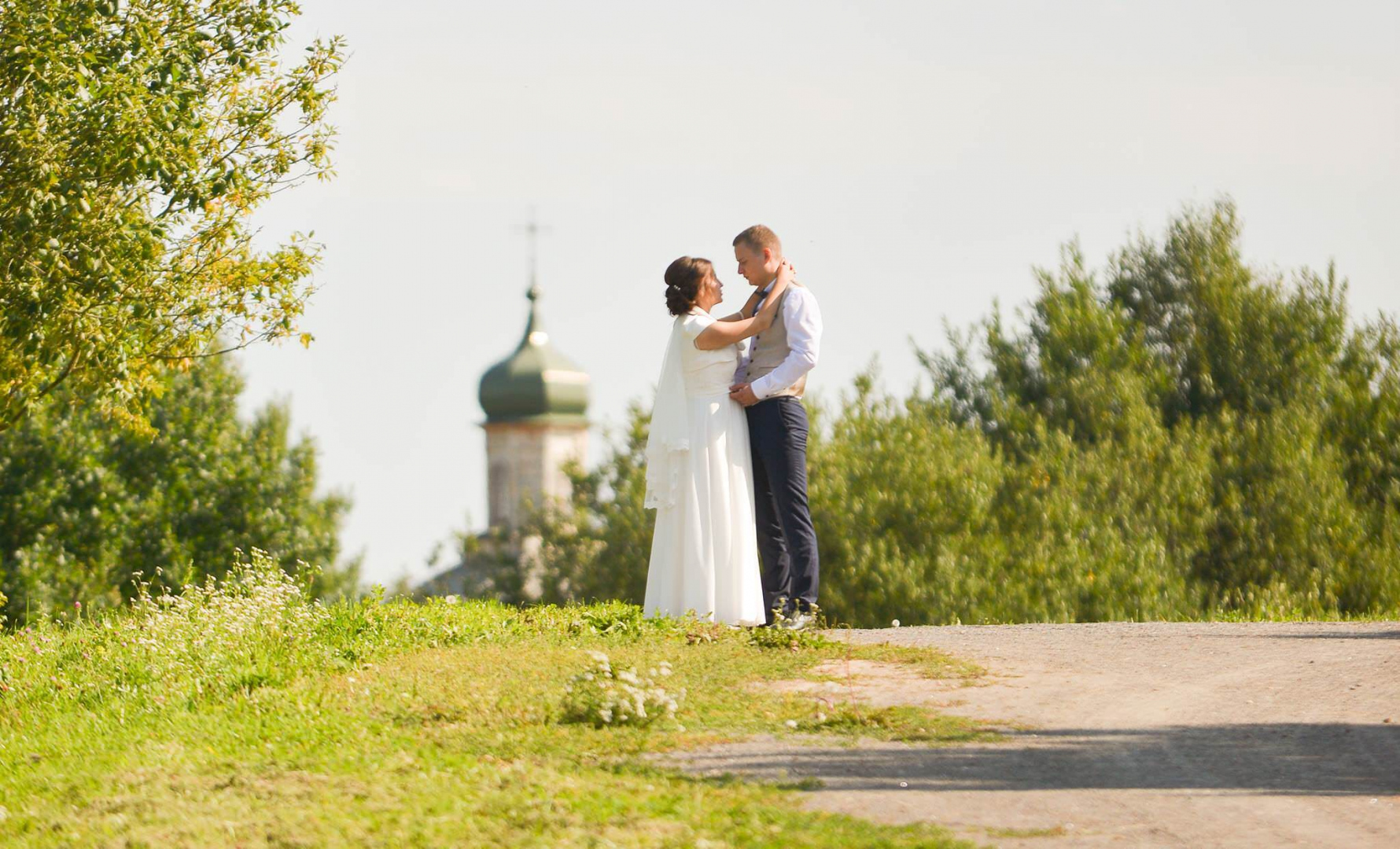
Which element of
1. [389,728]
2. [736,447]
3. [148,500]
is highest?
[148,500]

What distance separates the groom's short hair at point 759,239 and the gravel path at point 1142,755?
2.58 meters

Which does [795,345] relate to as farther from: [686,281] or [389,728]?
[389,728]

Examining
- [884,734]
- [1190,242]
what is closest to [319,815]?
[884,734]

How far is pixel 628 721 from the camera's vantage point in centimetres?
711

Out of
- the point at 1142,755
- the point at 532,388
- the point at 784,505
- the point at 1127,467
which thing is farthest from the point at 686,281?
the point at 532,388

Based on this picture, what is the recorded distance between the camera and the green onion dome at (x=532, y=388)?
253ft

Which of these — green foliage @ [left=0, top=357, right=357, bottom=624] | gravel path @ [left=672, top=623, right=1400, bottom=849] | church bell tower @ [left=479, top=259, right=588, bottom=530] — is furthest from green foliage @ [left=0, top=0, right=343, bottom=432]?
church bell tower @ [left=479, top=259, right=588, bottom=530]

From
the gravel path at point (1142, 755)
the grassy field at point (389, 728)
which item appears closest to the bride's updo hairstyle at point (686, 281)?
the grassy field at point (389, 728)

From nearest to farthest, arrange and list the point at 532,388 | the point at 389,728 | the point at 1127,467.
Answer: the point at 389,728, the point at 1127,467, the point at 532,388

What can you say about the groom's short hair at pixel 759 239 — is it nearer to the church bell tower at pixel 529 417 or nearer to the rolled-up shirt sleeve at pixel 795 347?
the rolled-up shirt sleeve at pixel 795 347

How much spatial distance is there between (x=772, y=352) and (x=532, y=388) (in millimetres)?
67479

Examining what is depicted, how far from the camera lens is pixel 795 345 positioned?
9.84 meters

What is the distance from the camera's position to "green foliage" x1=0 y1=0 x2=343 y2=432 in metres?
12.2

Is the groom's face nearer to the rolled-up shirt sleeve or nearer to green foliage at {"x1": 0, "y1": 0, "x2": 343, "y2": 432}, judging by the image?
the rolled-up shirt sleeve
